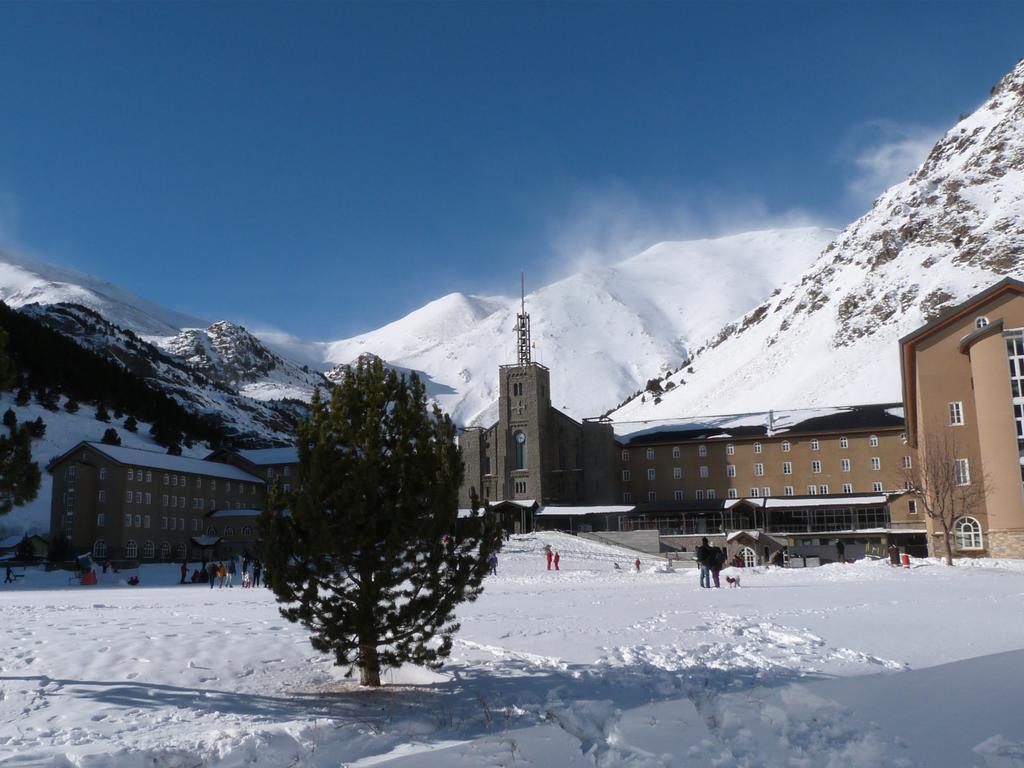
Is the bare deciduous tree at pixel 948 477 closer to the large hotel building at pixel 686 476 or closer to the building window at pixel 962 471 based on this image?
the building window at pixel 962 471

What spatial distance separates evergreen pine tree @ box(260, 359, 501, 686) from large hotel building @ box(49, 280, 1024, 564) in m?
53.1

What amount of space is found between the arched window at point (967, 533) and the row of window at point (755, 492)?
93.1 feet

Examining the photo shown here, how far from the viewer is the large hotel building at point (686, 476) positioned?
60688mm

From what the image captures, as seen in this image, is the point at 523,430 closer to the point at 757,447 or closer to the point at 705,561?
the point at 757,447

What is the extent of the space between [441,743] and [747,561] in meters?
60.3

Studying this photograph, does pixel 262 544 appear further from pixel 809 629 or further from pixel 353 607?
pixel 809 629

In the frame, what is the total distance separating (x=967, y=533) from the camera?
57.8 metres

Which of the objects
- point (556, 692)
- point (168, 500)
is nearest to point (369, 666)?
point (556, 692)

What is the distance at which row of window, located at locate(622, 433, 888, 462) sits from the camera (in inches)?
3450

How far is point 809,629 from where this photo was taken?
1866 cm

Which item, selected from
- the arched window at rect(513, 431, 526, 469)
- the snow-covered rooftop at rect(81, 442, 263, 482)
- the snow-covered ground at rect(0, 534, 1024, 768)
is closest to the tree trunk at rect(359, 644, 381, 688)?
the snow-covered ground at rect(0, 534, 1024, 768)

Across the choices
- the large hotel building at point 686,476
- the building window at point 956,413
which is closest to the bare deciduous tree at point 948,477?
the large hotel building at point 686,476

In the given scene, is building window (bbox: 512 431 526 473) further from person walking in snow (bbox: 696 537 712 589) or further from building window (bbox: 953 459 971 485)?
person walking in snow (bbox: 696 537 712 589)

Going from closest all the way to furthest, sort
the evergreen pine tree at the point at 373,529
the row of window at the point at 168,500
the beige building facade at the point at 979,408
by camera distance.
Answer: the evergreen pine tree at the point at 373,529 < the beige building facade at the point at 979,408 < the row of window at the point at 168,500
